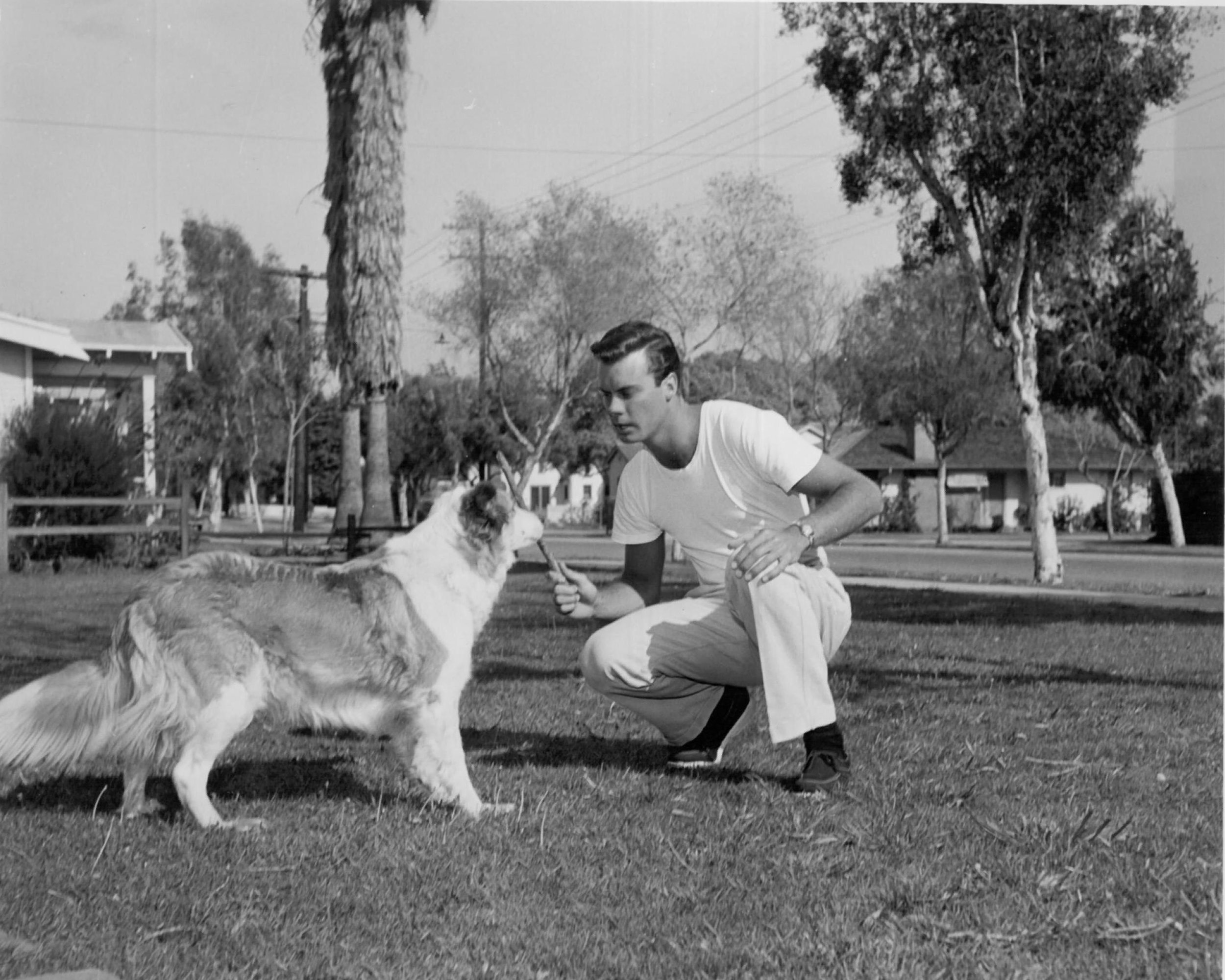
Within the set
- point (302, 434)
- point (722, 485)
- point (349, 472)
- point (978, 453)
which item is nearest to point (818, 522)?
point (722, 485)

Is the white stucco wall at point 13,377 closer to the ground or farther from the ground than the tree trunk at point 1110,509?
farther from the ground

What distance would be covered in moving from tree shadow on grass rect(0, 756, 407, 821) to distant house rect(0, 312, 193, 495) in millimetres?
17378

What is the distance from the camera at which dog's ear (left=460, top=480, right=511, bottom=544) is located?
526 centimetres

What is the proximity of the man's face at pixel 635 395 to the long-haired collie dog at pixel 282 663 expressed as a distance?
2.14 ft

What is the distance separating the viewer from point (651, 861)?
4.22 meters

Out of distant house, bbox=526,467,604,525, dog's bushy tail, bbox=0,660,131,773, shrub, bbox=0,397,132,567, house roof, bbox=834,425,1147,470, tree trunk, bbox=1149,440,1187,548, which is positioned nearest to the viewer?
dog's bushy tail, bbox=0,660,131,773

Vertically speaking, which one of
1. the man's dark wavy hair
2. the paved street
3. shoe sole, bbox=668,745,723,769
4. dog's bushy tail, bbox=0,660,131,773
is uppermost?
the man's dark wavy hair

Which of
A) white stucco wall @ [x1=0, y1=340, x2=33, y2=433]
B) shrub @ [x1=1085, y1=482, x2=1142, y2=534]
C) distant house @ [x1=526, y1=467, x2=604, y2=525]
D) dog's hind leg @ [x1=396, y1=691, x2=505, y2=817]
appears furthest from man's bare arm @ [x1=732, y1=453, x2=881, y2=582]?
distant house @ [x1=526, y1=467, x2=604, y2=525]

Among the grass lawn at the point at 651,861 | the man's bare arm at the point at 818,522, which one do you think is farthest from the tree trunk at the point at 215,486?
the man's bare arm at the point at 818,522

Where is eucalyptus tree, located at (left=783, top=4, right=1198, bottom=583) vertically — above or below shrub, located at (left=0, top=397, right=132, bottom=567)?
above

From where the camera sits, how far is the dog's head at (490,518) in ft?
17.3

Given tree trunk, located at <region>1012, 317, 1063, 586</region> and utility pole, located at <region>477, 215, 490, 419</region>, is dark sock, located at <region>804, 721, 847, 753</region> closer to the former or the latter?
tree trunk, located at <region>1012, 317, 1063, 586</region>

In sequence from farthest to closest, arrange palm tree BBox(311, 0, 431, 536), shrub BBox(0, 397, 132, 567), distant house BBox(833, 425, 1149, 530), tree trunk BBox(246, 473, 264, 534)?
1. distant house BBox(833, 425, 1149, 530)
2. tree trunk BBox(246, 473, 264, 534)
3. palm tree BBox(311, 0, 431, 536)
4. shrub BBox(0, 397, 132, 567)

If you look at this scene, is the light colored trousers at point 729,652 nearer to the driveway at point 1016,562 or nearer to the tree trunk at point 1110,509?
→ the driveway at point 1016,562
